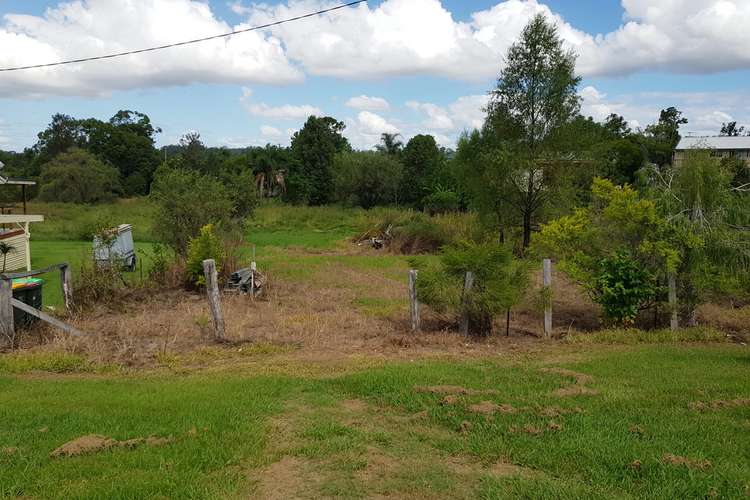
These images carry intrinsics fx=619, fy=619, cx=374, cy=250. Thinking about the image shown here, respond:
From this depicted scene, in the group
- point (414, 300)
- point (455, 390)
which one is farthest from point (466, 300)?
point (455, 390)

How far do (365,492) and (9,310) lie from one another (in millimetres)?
8153

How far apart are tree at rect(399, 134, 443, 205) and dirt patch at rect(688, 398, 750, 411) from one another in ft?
153

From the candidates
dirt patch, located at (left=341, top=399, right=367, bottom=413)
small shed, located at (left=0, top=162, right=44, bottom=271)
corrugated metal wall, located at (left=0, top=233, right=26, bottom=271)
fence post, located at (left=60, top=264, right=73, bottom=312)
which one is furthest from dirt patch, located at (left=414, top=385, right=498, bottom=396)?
corrugated metal wall, located at (left=0, top=233, right=26, bottom=271)

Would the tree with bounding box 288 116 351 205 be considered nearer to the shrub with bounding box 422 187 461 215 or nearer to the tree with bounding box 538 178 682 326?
the shrub with bounding box 422 187 461 215

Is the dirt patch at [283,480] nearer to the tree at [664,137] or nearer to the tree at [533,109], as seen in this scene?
the tree at [533,109]

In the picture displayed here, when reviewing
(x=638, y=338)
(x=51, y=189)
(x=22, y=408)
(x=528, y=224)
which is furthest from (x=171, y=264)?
(x=51, y=189)

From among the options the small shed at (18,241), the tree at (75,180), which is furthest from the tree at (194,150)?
the small shed at (18,241)

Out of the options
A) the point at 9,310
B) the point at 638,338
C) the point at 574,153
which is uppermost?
the point at 574,153

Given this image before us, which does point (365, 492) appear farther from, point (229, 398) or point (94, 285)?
point (94, 285)

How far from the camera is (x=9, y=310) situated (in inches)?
394

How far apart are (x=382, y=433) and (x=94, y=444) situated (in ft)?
8.16

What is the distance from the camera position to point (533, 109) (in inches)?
1027

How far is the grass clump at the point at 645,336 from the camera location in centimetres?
1103

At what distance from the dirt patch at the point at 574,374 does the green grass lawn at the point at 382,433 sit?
0.39 ft
